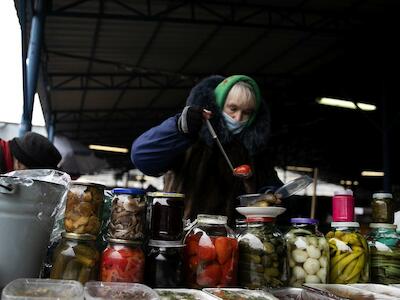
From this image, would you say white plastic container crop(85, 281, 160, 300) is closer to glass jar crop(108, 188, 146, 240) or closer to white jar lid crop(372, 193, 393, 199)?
glass jar crop(108, 188, 146, 240)

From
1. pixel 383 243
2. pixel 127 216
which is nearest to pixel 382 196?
pixel 383 243

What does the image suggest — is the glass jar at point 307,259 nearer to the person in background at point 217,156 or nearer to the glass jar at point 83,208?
the person in background at point 217,156

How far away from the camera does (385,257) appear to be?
140 centimetres

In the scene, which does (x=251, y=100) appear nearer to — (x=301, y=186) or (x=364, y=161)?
(x=301, y=186)

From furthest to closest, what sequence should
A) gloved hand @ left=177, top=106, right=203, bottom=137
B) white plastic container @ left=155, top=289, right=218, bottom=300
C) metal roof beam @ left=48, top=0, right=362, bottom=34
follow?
metal roof beam @ left=48, top=0, right=362, bottom=34 → gloved hand @ left=177, top=106, right=203, bottom=137 → white plastic container @ left=155, top=289, right=218, bottom=300

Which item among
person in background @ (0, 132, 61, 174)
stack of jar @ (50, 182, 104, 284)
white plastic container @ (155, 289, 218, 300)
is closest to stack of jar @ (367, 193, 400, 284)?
white plastic container @ (155, 289, 218, 300)

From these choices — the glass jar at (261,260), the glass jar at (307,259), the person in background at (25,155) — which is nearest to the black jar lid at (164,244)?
the glass jar at (261,260)

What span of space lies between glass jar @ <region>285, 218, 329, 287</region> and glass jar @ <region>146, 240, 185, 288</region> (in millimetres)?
382

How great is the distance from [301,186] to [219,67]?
6964 mm

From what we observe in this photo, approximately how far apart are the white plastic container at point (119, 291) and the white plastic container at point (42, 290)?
0.09 ft

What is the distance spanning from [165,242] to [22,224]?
0.36 m

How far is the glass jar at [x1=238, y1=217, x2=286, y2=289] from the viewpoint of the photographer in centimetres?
118

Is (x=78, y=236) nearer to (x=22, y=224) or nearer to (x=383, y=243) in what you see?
(x=22, y=224)

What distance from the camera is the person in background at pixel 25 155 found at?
2.60m
